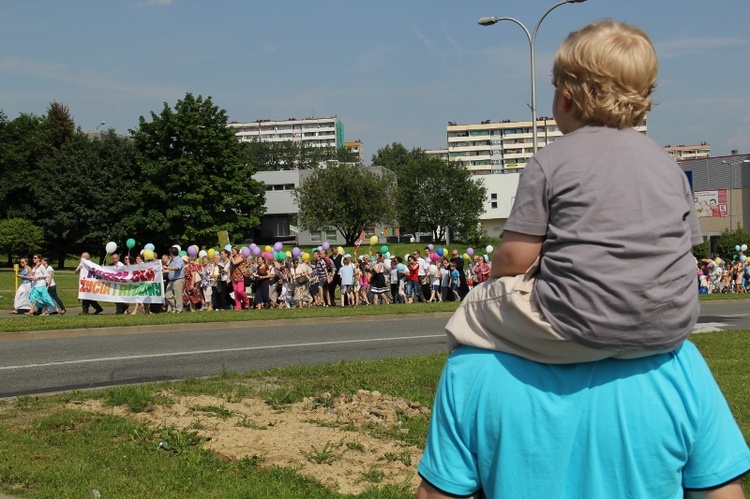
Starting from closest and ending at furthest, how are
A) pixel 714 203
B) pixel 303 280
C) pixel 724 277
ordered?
pixel 303 280 → pixel 724 277 → pixel 714 203

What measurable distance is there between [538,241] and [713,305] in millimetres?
24257

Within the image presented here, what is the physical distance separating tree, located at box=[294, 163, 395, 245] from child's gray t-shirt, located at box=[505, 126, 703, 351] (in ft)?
273

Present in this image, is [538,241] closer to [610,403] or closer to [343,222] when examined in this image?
[610,403]

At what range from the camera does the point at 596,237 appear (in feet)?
6.44

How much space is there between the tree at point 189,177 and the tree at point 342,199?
18.8 meters

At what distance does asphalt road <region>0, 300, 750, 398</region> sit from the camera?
10.3 meters

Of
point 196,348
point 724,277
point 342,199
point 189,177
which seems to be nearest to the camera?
point 196,348

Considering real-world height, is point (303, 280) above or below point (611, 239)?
below

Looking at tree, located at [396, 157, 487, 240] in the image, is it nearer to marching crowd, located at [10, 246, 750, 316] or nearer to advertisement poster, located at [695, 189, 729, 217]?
advertisement poster, located at [695, 189, 729, 217]

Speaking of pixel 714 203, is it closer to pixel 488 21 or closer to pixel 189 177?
pixel 189 177

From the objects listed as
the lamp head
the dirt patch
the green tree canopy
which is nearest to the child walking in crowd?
the dirt patch

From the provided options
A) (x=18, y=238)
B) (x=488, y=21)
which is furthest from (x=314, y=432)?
(x=18, y=238)

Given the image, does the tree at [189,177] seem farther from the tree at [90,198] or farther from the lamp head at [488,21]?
the lamp head at [488,21]

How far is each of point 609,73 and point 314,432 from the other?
453cm
